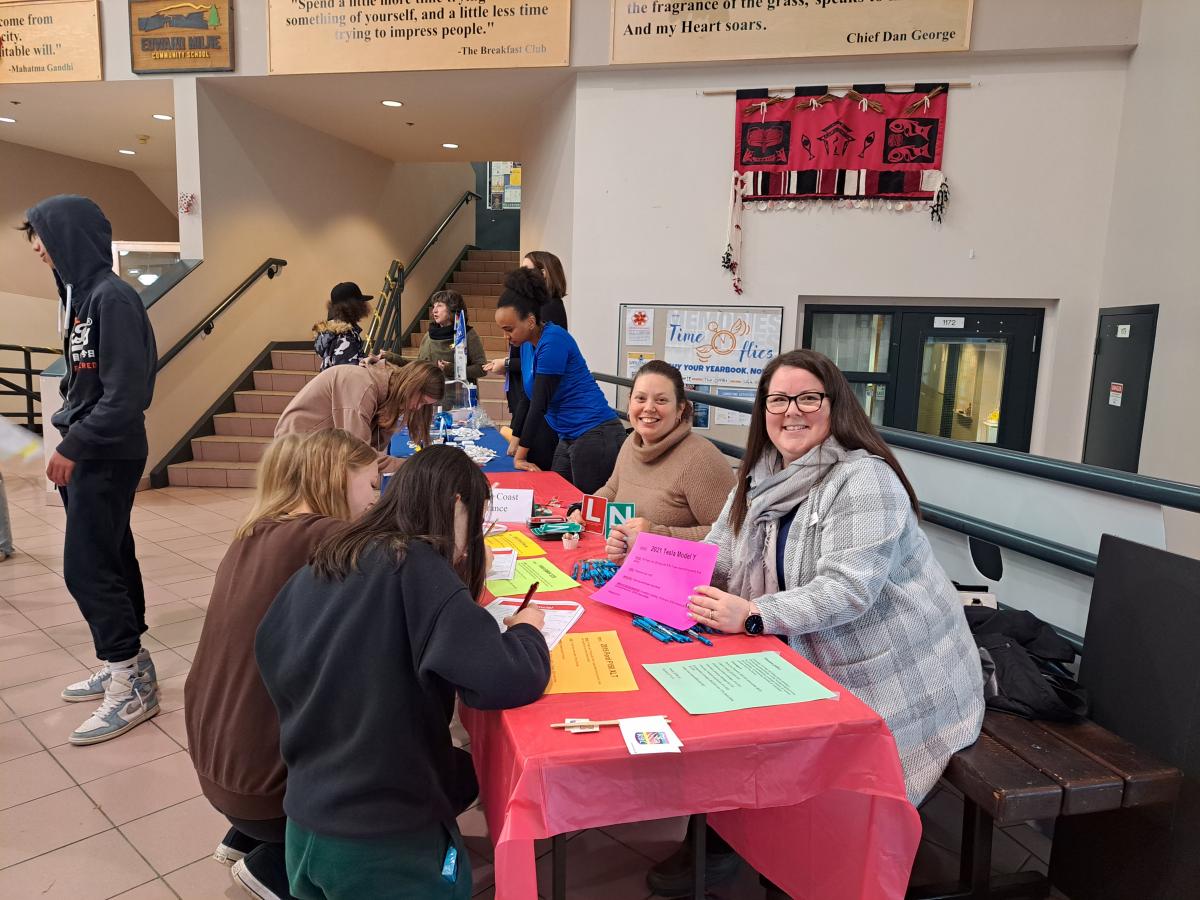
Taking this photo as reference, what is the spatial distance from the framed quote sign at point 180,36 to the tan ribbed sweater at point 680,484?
5595mm

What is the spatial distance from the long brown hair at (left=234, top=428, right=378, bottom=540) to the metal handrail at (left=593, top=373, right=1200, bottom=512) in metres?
1.76

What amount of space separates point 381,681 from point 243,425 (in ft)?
20.9

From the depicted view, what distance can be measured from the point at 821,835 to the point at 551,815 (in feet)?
2.20

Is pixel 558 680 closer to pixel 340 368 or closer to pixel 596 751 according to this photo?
pixel 596 751

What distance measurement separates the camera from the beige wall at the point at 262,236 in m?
6.48

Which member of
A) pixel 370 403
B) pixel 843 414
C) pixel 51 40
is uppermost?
pixel 51 40

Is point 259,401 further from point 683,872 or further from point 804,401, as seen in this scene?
point 804,401

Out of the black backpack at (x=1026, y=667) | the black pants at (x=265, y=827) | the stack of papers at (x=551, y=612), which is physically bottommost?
the black pants at (x=265, y=827)

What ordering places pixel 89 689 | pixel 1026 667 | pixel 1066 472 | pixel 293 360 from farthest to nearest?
pixel 293 360
pixel 89 689
pixel 1066 472
pixel 1026 667

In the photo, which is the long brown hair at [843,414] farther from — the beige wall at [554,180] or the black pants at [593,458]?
the beige wall at [554,180]

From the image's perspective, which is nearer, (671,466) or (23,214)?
(671,466)

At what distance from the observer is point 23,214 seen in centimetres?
907

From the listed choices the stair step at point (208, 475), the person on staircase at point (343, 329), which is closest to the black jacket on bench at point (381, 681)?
the person on staircase at point (343, 329)

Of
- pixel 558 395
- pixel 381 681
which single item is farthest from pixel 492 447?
pixel 381 681
